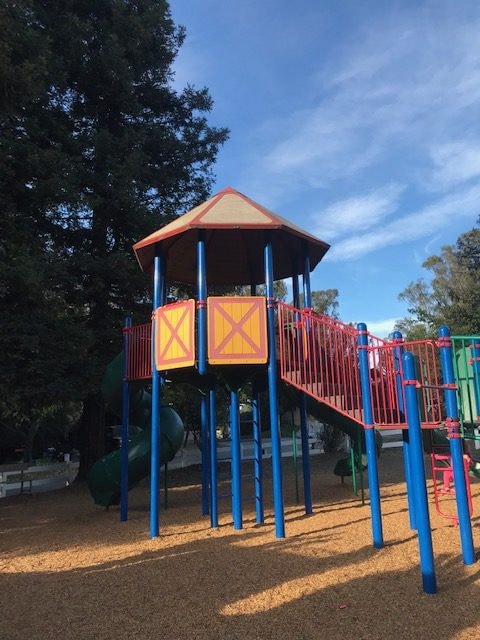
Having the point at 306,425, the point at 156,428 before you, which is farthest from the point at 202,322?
the point at 306,425

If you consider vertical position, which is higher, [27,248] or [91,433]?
[27,248]

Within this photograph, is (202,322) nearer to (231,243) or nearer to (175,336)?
(175,336)

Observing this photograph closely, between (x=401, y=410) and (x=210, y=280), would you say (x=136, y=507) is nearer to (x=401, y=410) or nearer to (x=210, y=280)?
(x=210, y=280)

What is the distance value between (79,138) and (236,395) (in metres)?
12.7

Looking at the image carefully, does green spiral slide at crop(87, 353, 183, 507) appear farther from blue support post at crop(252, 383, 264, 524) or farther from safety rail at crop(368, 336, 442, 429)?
safety rail at crop(368, 336, 442, 429)

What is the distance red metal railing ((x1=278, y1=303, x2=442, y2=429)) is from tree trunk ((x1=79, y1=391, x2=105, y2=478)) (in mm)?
11053

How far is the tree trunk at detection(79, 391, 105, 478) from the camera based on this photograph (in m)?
18.4

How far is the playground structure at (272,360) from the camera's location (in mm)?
7363

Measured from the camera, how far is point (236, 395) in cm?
966

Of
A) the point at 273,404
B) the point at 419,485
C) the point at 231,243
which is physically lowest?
the point at 419,485

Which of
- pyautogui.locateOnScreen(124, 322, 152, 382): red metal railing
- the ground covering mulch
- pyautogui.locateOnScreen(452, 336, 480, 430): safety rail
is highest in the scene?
pyautogui.locateOnScreen(124, 322, 152, 382): red metal railing

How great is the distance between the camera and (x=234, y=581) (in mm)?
6035

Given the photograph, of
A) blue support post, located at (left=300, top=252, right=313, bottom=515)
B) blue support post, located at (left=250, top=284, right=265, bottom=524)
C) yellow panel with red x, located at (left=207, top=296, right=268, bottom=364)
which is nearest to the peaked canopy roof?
blue support post, located at (left=300, top=252, right=313, bottom=515)

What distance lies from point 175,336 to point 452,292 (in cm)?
3537
